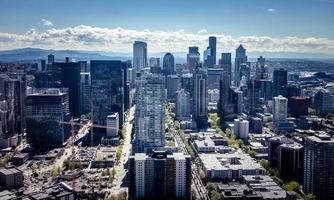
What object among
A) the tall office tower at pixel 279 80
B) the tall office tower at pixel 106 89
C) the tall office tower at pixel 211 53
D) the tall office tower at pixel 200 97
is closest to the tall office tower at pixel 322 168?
the tall office tower at pixel 106 89

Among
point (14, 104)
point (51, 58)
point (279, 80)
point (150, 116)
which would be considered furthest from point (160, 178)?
point (279, 80)

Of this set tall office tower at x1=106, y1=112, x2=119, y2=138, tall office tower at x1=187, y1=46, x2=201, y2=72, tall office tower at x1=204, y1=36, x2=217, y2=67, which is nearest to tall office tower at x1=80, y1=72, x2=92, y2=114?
tall office tower at x1=106, y1=112, x2=119, y2=138

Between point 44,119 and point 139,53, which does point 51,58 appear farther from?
point 139,53

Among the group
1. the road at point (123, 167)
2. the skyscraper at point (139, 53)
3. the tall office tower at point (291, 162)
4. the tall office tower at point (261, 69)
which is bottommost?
the road at point (123, 167)

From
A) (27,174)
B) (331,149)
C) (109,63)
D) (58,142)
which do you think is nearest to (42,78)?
(109,63)

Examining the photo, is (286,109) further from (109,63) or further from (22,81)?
(22,81)

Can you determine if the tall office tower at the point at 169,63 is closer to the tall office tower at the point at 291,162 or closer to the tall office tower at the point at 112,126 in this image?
the tall office tower at the point at 112,126

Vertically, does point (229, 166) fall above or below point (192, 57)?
below
